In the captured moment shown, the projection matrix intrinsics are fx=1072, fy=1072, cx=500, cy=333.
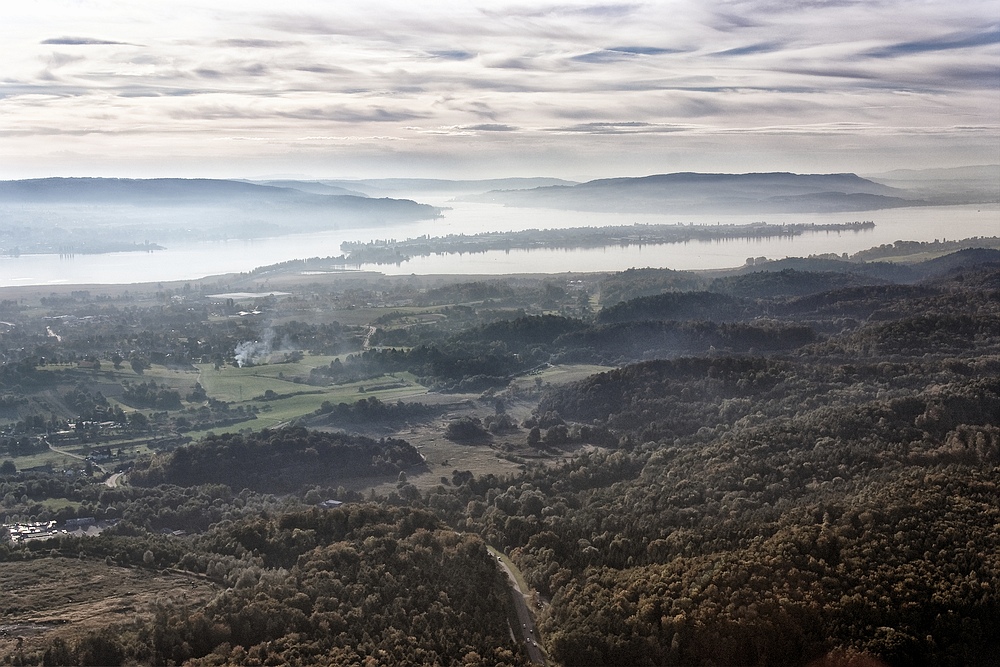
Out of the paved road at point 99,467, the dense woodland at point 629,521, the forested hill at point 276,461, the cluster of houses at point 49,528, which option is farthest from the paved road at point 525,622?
A: the paved road at point 99,467

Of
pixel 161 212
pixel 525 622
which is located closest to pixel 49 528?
pixel 525 622

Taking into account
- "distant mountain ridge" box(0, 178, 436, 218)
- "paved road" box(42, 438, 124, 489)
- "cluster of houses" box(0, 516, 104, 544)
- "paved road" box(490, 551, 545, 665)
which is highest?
"distant mountain ridge" box(0, 178, 436, 218)

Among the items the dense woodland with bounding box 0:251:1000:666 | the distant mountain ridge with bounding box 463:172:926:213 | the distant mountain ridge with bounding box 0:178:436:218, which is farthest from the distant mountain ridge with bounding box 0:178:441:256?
the dense woodland with bounding box 0:251:1000:666

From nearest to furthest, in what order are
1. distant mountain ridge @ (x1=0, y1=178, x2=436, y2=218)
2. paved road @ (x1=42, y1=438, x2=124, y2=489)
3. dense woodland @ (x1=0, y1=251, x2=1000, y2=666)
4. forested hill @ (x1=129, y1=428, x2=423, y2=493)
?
dense woodland @ (x1=0, y1=251, x2=1000, y2=666) < forested hill @ (x1=129, y1=428, x2=423, y2=493) < paved road @ (x1=42, y1=438, x2=124, y2=489) < distant mountain ridge @ (x1=0, y1=178, x2=436, y2=218)

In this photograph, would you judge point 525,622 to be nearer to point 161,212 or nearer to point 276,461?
point 276,461

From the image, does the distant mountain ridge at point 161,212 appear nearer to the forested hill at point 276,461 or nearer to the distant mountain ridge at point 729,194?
the distant mountain ridge at point 729,194

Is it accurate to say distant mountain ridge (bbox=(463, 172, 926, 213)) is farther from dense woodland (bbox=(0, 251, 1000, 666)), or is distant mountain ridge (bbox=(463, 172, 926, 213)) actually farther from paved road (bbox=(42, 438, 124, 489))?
paved road (bbox=(42, 438, 124, 489))

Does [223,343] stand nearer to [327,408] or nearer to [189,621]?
[327,408]
